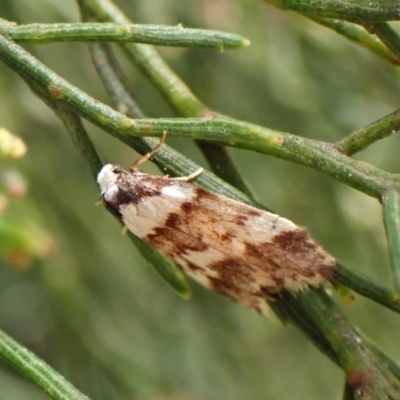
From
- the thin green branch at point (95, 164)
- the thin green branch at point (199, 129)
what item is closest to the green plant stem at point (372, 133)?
the thin green branch at point (199, 129)

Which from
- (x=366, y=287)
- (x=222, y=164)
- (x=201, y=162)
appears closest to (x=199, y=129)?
(x=222, y=164)

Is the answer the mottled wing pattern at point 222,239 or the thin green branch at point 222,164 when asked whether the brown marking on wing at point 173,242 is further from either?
the thin green branch at point 222,164

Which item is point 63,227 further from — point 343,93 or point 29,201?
point 343,93

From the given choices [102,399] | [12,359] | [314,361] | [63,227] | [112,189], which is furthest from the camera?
Result: [314,361]

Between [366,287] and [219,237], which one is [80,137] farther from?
[366,287]

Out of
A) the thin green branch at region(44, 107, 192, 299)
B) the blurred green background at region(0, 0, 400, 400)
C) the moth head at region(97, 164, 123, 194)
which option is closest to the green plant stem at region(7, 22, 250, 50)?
the thin green branch at region(44, 107, 192, 299)

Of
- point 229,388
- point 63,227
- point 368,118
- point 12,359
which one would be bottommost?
point 229,388

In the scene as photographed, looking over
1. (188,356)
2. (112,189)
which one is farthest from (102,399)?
(112,189)
